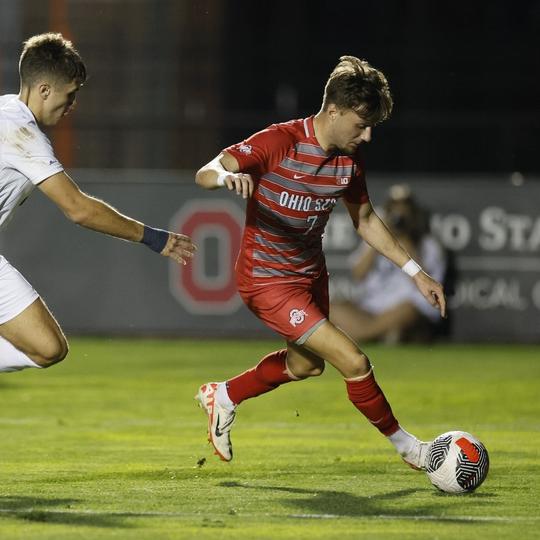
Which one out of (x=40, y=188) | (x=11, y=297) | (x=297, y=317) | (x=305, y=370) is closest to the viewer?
(x=40, y=188)

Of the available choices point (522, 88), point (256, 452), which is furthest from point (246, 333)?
point (256, 452)

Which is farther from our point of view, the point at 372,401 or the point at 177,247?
the point at 372,401

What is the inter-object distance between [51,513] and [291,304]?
73.3 inches

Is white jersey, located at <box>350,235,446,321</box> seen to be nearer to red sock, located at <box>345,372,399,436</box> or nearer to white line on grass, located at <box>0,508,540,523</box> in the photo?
red sock, located at <box>345,372,399,436</box>

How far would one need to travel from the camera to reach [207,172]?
7172mm

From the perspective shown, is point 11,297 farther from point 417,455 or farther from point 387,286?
Result: point 387,286

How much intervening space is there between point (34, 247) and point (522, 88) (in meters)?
6.41

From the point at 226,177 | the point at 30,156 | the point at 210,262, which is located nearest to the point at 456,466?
the point at 226,177

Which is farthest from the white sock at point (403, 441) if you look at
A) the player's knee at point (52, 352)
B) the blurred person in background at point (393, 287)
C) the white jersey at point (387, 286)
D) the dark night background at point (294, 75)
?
the dark night background at point (294, 75)

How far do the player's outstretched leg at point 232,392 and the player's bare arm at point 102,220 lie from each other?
58.6 inches

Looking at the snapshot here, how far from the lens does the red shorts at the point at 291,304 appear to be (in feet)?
25.9

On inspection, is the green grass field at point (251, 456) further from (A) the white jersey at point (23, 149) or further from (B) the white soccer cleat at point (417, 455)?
(A) the white jersey at point (23, 149)

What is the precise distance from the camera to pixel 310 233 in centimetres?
816

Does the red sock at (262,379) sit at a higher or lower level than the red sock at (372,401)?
lower
